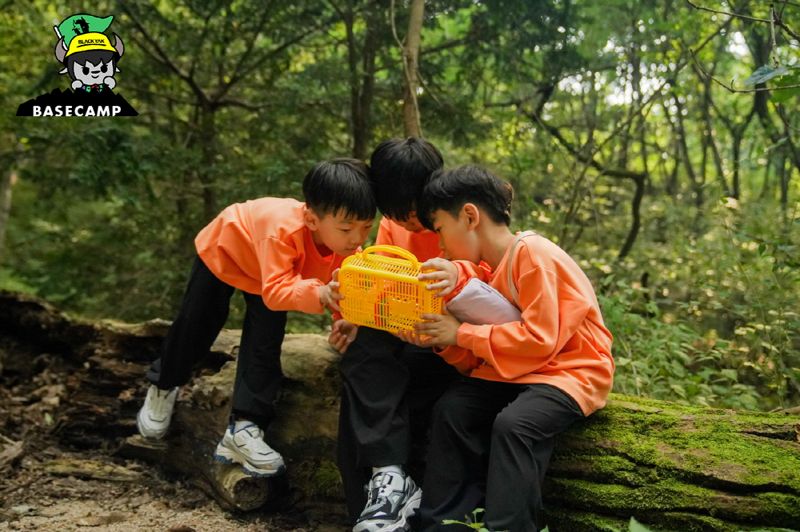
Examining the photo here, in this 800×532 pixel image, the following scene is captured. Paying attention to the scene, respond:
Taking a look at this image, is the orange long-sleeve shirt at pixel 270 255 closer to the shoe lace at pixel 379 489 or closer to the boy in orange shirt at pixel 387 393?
the boy in orange shirt at pixel 387 393

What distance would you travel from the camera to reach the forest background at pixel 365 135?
507 cm

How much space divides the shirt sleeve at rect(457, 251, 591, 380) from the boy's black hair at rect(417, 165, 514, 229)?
311 millimetres

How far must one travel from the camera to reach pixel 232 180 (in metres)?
5.90

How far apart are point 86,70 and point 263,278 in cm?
366

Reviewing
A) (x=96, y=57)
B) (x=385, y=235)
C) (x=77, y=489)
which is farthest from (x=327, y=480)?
(x=96, y=57)

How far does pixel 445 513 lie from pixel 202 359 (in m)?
2.08

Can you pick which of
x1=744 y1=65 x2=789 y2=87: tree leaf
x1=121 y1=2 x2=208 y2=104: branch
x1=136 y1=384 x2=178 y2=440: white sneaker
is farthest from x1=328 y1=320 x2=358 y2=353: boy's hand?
x1=121 y1=2 x2=208 y2=104: branch

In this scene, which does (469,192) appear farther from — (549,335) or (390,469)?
(390,469)

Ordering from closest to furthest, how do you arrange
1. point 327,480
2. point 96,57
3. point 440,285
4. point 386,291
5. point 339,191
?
point 440,285 → point 386,291 → point 339,191 → point 327,480 → point 96,57

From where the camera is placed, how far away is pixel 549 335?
2535mm

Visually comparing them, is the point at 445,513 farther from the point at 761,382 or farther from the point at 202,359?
the point at 761,382

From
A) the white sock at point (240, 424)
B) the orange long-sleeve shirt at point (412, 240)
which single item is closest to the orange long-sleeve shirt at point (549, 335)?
the orange long-sleeve shirt at point (412, 240)

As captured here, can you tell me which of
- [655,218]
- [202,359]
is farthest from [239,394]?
[655,218]

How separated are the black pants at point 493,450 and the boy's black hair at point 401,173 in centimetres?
92
